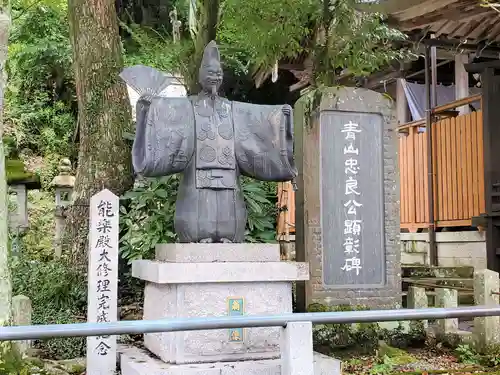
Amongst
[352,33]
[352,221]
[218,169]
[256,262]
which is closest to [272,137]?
[218,169]

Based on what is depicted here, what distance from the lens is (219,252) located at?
496 centimetres

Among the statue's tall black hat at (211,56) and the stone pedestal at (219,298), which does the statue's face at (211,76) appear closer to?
the statue's tall black hat at (211,56)

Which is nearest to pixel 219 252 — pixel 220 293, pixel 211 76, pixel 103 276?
pixel 220 293

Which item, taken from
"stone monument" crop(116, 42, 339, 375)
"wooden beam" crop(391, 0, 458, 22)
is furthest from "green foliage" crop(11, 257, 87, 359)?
"wooden beam" crop(391, 0, 458, 22)

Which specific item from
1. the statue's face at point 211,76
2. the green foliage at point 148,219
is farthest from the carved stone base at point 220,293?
the green foliage at point 148,219

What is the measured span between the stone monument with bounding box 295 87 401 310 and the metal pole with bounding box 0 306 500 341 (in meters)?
4.79

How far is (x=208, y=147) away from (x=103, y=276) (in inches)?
61.5

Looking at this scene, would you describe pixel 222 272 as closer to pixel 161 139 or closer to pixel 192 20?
pixel 161 139

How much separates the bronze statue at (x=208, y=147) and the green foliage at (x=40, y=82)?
10766 millimetres

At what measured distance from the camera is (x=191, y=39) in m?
8.56

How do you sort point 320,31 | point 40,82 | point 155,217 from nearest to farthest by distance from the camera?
point 155,217 < point 320,31 < point 40,82

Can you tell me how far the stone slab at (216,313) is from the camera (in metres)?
4.78

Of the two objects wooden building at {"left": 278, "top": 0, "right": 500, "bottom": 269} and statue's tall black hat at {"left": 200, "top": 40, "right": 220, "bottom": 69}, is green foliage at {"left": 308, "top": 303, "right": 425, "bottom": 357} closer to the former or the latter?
wooden building at {"left": 278, "top": 0, "right": 500, "bottom": 269}

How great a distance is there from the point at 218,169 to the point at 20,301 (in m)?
2.41
